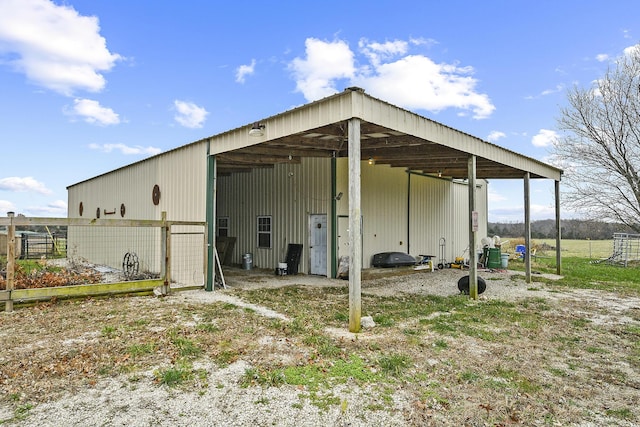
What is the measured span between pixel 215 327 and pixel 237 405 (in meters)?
2.35

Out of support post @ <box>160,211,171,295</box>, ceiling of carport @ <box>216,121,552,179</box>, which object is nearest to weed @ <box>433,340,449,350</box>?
ceiling of carport @ <box>216,121,552,179</box>

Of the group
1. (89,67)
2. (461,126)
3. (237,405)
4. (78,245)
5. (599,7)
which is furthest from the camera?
(78,245)

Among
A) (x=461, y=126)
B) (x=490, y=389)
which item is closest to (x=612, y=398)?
(x=490, y=389)

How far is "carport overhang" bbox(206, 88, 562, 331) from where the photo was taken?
16.9 feet

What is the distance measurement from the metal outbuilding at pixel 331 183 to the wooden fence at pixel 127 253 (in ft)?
1.63

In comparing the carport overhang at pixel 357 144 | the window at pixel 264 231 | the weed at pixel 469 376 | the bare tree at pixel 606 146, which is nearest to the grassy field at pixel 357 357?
the weed at pixel 469 376

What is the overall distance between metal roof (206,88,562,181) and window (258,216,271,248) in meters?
2.34

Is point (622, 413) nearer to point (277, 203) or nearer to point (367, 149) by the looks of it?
point (367, 149)

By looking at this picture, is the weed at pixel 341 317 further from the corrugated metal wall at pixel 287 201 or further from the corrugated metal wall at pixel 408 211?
the corrugated metal wall at pixel 408 211

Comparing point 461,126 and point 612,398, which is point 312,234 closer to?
point 461,126

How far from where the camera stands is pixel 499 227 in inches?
1389

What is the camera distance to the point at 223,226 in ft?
45.8

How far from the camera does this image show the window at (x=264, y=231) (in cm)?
1205

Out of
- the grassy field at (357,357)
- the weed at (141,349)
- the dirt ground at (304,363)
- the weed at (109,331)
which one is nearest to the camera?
the dirt ground at (304,363)
